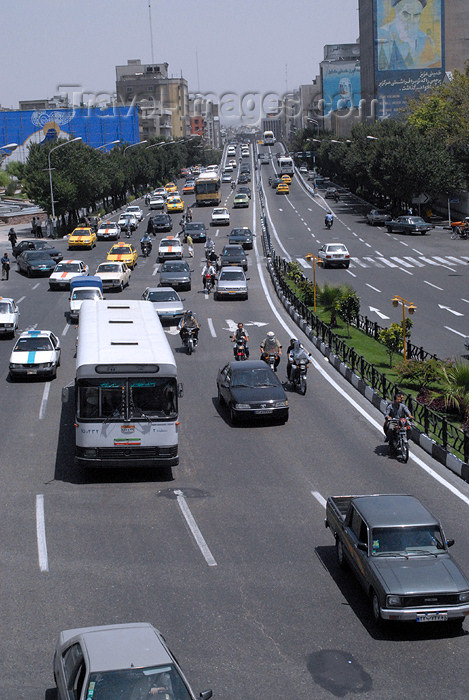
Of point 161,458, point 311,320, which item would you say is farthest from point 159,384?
point 311,320

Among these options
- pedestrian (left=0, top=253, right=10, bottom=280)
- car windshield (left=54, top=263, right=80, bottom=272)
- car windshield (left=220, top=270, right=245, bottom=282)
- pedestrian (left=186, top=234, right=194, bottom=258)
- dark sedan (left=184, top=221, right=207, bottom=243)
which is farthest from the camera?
dark sedan (left=184, top=221, right=207, bottom=243)

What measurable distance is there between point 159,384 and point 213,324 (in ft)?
67.9

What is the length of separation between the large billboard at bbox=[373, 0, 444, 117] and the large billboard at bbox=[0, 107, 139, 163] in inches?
1753

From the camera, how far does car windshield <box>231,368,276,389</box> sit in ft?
77.2

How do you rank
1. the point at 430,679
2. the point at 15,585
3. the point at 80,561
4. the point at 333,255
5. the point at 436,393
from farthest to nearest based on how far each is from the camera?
1. the point at 333,255
2. the point at 436,393
3. the point at 80,561
4. the point at 15,585
5. the point at 430,679

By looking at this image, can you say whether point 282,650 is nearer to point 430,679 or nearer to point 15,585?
point 430,679

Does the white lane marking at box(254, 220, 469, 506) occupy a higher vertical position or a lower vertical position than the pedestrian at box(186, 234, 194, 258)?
lower

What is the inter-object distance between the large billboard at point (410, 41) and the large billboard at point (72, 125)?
44.5 meters

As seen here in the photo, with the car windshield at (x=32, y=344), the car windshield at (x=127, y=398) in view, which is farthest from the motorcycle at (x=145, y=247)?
the car windshield at (x=127, y=398)

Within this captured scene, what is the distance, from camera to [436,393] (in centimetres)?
2475

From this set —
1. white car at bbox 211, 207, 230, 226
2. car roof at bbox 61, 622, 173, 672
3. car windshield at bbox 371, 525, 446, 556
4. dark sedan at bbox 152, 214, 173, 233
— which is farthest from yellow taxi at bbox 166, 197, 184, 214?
car roof at bbox 61, 622, 173, 672

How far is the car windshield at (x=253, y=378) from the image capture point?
23.5 m

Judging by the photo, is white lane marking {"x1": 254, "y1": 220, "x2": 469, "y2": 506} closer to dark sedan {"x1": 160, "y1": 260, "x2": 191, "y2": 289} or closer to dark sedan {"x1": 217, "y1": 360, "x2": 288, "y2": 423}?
dark sedan {"x1": 217, "y1": 360, "x2": 288, "y2": 423}

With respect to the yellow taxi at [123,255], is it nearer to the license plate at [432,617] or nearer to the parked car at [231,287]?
the parked car at [231,287]
